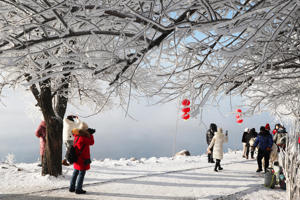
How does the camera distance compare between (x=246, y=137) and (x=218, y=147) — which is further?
(x=246, y=137)

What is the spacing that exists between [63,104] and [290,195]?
6461mm

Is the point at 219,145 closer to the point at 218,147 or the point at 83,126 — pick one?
the point at 218,147

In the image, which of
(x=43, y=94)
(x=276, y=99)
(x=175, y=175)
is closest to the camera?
(x=276, y=99)

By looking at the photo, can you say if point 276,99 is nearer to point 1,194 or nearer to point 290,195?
point 290,195

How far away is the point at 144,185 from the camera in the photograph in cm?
661

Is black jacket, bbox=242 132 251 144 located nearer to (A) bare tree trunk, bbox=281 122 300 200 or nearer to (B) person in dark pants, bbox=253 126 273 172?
(B) person in dark pants, bbox=253 126 273 172

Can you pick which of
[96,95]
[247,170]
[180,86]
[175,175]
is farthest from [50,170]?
[247,170]

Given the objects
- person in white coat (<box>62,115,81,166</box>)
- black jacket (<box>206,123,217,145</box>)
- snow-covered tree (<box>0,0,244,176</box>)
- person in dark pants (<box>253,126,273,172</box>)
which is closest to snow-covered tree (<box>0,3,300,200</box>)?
snow-covered tree (<box>0,0,244,176</box>)

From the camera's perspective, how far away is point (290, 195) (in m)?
4.57

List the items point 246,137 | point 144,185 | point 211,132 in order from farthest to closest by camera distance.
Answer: point 246,137 → point 211,132 → point 144,185

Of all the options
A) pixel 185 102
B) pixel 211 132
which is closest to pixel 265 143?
pixel 211 132

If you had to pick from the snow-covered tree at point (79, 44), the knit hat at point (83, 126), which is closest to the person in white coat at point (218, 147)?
the snow-covered tree at point (79, 44)

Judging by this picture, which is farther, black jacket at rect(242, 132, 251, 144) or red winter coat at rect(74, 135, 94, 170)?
black jacket at rect(242, 132, 251, 144)

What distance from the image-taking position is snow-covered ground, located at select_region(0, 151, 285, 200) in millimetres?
5645
